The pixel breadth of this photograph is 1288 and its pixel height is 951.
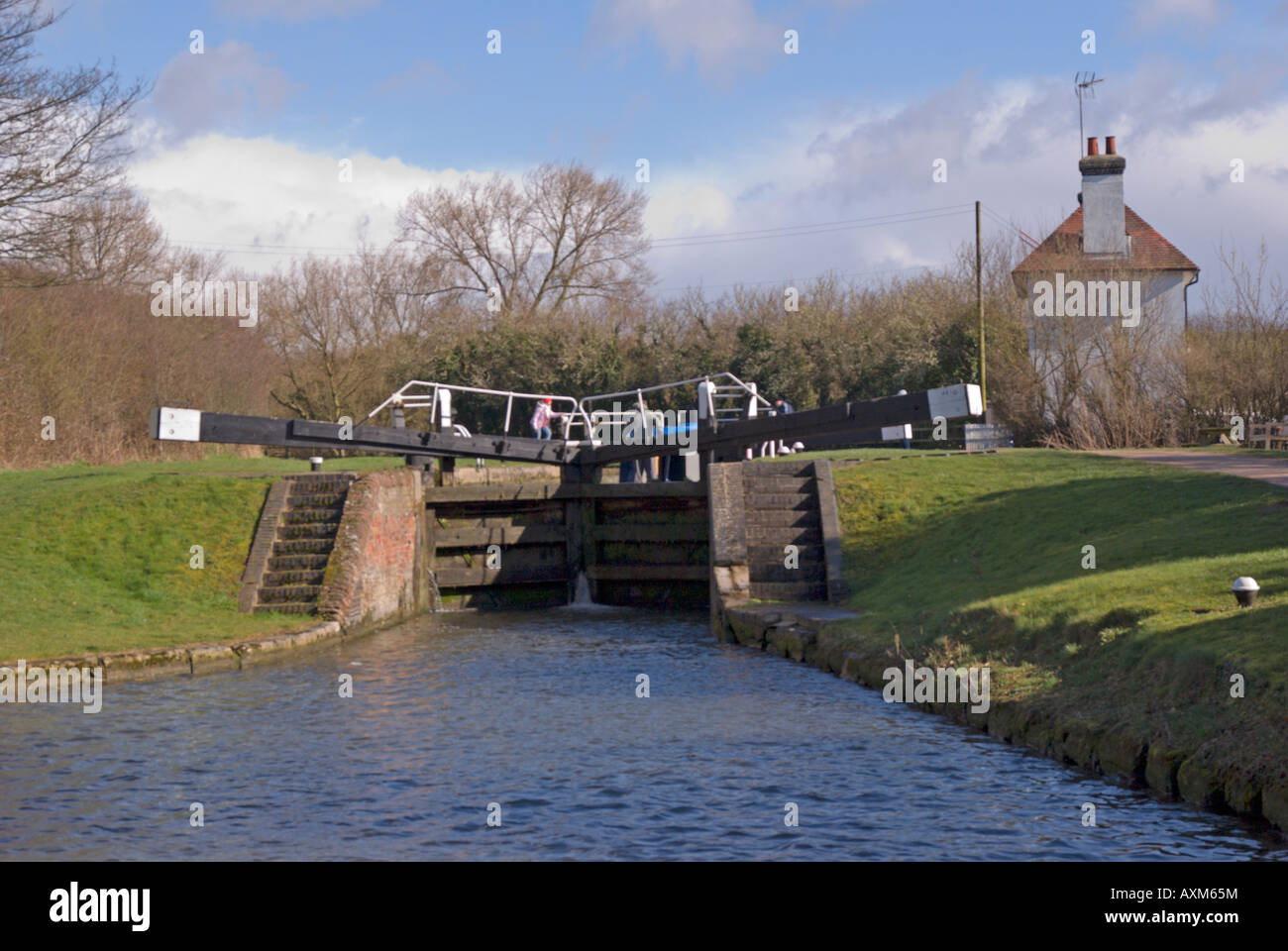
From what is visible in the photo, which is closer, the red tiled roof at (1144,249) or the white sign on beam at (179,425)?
the white sign on beam at (179,425)

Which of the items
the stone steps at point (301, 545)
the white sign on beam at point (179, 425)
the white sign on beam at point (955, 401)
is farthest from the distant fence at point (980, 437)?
the white sign on beam at point (179, 425)

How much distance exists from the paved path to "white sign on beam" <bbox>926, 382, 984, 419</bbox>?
22.5ft

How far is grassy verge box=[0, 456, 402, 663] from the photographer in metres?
16.1

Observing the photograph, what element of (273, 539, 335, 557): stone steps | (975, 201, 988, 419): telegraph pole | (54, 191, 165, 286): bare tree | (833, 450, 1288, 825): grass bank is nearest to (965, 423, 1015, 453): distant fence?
(833, 450, 1288, 825): grass bank

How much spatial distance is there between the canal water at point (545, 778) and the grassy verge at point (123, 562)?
209 cm

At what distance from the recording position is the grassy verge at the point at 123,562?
52.8ft

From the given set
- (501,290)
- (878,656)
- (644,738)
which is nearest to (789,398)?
(501,290)

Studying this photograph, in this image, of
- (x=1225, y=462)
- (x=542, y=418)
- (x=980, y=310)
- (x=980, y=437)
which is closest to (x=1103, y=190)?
(x=980, y=310)

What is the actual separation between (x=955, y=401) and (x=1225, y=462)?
1134 centimetres

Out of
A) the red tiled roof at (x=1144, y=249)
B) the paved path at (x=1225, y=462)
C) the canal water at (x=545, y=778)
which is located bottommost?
the canal water at (x=545, y=778)

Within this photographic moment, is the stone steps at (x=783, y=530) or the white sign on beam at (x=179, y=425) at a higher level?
the white sign on beam at (x=179, y=425)

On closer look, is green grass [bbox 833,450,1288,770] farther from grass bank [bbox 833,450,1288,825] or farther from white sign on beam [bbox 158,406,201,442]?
white sign on beam [bbox 158,406,201,442]

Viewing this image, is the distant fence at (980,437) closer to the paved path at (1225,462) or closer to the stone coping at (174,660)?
the paved path at (1225,462)
